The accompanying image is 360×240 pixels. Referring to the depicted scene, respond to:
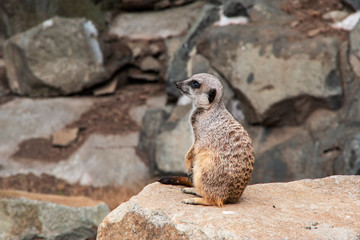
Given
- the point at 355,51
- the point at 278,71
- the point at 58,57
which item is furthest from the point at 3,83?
the point at 355,51

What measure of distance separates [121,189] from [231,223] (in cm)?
515

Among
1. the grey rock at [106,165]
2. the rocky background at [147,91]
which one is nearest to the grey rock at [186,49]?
the rocky background at [147,91]

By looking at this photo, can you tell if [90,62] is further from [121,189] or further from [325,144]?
[325,144]

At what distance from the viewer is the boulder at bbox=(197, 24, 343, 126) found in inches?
279

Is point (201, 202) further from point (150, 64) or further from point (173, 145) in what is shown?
point (150, 64)

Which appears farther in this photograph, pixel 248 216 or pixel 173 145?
pixel 173 145

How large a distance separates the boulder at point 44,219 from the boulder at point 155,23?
5.34 m

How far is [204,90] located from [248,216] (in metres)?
0.93

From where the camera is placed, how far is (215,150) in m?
A: 3.51

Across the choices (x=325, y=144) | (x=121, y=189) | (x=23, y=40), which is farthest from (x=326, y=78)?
(x=23, y=40)

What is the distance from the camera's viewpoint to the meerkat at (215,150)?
3465 mm

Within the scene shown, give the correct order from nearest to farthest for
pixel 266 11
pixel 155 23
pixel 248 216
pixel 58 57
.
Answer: pixel 248 216, pixel 266 11, pixel 58 57, pixel 155 23

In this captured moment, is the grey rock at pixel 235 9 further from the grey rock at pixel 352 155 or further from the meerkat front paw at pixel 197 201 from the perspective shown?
the meerkat front paw at pixel 197 201

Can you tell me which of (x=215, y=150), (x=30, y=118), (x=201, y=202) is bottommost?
(x=30, y=118)
